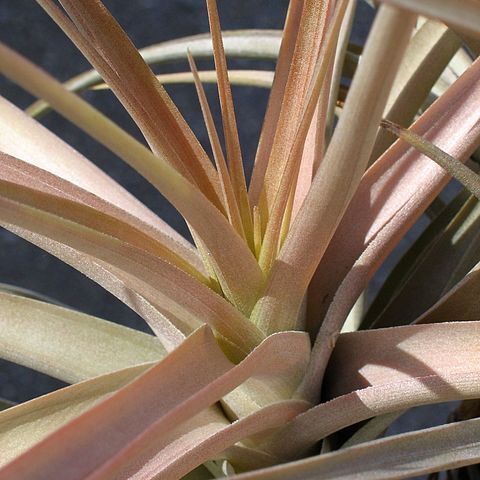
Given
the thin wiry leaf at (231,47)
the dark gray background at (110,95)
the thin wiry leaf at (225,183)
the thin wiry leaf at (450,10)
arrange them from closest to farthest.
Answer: the thin wiry leaf at (450,10) < the thin wiry leaf at (225,183) < the thin wiry leaf at (231,47) < the dark gray background at (110,95)

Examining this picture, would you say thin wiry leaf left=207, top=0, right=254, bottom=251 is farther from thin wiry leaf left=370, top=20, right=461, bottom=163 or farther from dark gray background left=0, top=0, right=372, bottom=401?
dark gray background left=0, top=0, right=372, bottom=401

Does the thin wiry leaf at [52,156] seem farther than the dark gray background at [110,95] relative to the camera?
No

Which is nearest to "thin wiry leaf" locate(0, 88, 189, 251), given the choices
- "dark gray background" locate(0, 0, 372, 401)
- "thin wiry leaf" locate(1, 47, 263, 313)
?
"thin wiry leaf" locate(1, 47, 263, 313)

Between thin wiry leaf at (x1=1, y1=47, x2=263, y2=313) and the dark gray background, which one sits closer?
thin wiry leaf at (x1=1, y1=47, x2=263, y2=313)

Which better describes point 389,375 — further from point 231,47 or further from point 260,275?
point 231,47

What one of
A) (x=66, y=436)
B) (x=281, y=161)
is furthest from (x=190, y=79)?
(x=66, y=436)

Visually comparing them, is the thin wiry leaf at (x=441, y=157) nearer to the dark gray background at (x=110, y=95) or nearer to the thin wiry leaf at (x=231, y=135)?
the thin wiry leaf at (x=231, y=135)

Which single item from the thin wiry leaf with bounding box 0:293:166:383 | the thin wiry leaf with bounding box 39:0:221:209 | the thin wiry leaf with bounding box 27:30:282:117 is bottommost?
the thin wiry leaf with bounding box 0:293:166:383

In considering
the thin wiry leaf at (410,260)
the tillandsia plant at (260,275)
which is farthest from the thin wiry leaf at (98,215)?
the thin wiry leaf at (410,260)

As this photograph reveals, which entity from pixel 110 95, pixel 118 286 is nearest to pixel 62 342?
pixel 118 286
